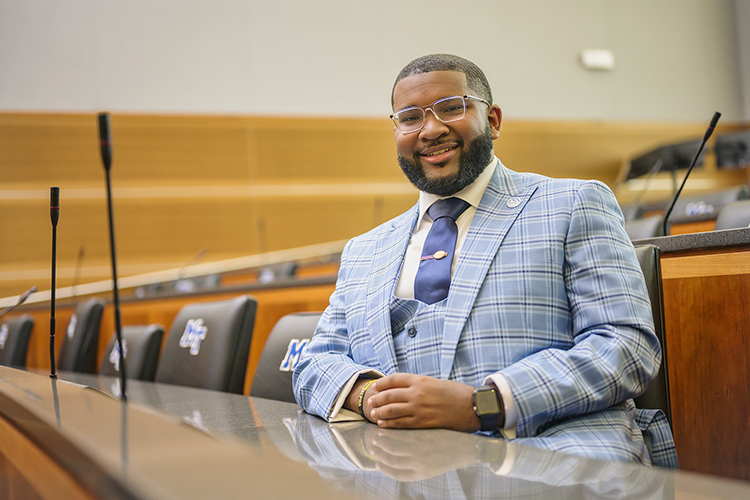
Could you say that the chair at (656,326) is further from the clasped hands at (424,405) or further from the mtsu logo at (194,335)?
the mtsu logo at (194,335)

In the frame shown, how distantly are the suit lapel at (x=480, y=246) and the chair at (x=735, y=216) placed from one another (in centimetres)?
109

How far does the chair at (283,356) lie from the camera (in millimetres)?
1585

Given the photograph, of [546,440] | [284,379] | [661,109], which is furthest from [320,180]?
[546,440]

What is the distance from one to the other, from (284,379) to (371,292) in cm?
41

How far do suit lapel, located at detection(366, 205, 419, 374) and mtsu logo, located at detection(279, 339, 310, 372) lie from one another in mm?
311

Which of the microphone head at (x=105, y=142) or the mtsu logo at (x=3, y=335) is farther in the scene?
the mtsu logo at (x=3, y=335)

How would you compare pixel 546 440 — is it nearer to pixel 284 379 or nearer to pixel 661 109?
pixel 284 379

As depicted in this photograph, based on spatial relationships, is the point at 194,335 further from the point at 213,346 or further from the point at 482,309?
the point at 482,309

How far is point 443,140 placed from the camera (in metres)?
1.39

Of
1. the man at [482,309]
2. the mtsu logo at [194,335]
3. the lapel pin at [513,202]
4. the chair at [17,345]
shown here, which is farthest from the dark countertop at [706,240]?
the chair at [17,345]

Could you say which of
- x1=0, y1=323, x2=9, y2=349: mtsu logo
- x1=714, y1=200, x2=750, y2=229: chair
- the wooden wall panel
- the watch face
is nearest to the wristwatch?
the watch face

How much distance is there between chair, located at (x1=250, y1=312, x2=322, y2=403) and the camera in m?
1.58

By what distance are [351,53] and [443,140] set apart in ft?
→ 17.4

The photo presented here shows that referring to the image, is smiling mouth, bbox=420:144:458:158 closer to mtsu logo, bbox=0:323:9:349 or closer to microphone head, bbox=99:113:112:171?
microphone head, bbox=99:113:112:171
